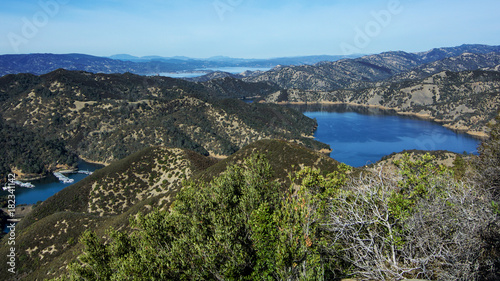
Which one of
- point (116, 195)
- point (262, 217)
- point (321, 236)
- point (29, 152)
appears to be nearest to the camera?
point (262, 217)

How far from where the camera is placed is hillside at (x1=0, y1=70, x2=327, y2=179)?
131 m

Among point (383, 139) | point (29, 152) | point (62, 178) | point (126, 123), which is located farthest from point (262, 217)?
point (383, 139)

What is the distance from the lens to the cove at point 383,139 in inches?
4991

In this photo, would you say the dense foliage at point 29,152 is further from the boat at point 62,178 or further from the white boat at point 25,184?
the boat at point 62,178

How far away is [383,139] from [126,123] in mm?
137516

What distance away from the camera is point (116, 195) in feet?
209

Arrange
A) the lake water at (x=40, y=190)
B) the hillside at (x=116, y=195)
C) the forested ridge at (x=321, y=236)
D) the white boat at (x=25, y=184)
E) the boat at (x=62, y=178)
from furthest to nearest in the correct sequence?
the boat at (x=62, y=178) → the white boat at (x=25, y=184) → the lake water at (x=40, y=190) → the hillside at (x=116, y=195) → the forested ridge at (x=321, y=236)

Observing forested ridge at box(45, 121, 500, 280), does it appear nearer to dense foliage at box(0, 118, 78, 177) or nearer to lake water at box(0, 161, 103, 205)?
lake water at box(0, 161, 103, 205)

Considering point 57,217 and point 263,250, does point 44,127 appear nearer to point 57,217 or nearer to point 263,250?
point 57,217

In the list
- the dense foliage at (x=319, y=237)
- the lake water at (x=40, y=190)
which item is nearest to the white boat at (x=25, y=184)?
the lake water at (x=40, y=190)

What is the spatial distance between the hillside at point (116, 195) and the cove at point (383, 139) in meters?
68.6

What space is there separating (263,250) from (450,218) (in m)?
8.76

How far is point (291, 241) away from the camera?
12430mm

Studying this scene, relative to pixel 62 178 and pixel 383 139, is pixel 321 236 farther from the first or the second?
pixel 383 139
